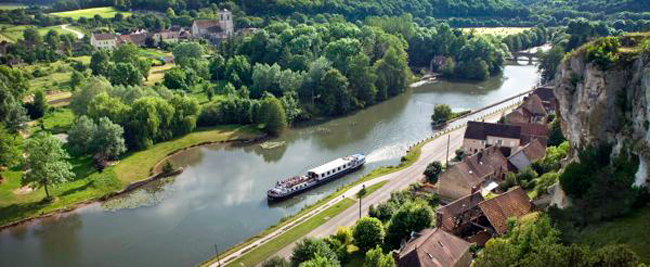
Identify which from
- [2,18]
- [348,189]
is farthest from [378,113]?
[2,18]

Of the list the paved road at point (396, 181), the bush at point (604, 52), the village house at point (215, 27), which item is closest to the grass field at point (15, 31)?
the village house at point (215, 27)

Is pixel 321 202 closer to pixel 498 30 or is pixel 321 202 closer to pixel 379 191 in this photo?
pixel 379 191

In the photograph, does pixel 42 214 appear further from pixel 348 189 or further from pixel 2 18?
pixel 2 18

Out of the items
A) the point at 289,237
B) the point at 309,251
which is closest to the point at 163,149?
the point at 289,237

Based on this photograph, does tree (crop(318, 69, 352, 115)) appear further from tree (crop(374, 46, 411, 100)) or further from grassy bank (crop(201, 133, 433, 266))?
grassy bank (crop(201, 133, 433, 266))

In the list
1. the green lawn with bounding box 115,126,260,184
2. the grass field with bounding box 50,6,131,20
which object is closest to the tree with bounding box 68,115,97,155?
the green lawn with bounding box 115,126,260,184

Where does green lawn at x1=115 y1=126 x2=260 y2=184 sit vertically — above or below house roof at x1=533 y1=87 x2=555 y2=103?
below
